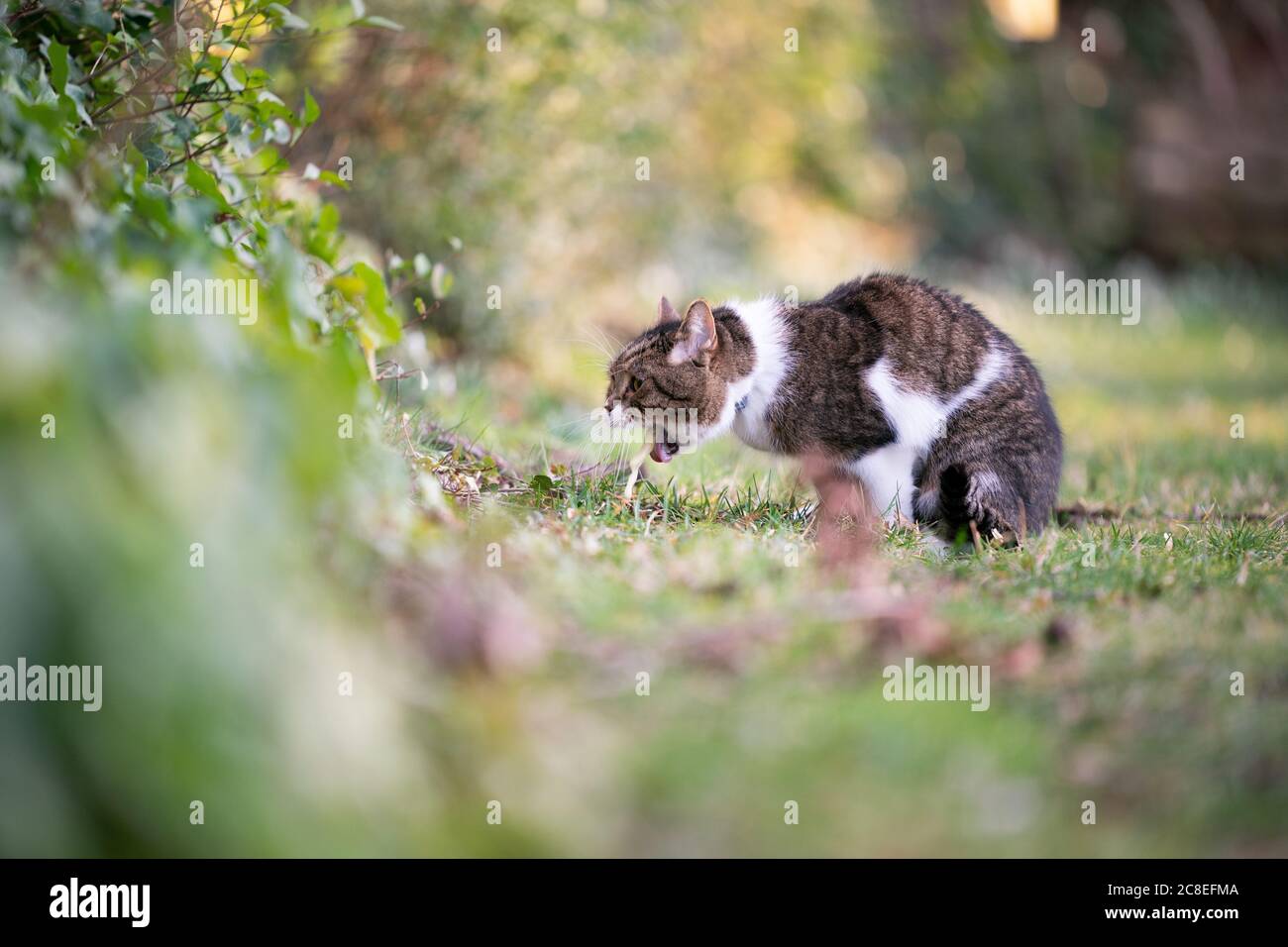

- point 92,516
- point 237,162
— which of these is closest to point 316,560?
point 92,516

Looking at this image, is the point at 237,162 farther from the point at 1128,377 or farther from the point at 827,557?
the point at 1128,377

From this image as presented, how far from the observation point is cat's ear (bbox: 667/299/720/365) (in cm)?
376

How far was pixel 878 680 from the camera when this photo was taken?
7.85ft

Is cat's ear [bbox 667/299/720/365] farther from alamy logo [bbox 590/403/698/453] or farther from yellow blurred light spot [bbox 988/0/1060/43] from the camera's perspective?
yellow blurred light spot [bbox 988/0/1060/43]

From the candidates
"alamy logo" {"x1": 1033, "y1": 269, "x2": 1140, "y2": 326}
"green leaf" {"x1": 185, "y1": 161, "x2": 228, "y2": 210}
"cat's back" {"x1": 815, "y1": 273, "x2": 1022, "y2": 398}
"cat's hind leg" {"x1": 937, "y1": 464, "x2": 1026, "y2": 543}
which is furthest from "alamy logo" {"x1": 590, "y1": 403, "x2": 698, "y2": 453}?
"alamy logo" {"x1": 1033, "y1": 269, "x2": 1140, "y2": 326}

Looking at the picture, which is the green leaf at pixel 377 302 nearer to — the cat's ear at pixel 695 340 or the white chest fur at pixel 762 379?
the cat's ear at pixel 695 340

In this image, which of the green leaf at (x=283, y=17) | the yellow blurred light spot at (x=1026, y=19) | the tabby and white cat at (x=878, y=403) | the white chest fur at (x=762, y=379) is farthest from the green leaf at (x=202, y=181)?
the yellow blurred light spot at (x=1026, y=19)

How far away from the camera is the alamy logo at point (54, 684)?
1.66m

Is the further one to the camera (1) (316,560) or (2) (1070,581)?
(2) (1070,581)

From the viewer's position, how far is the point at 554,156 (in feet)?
21.9

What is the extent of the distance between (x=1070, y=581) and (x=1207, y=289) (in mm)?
8769
